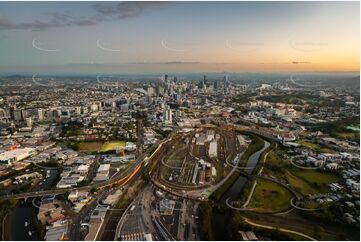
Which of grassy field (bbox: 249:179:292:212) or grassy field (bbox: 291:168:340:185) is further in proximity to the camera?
grassy field (bbox: 291:168:340:185)

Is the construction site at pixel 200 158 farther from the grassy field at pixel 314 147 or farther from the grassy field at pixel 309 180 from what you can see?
the grassy field at pixel 314 147

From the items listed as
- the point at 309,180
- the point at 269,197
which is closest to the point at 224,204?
the point at 269,197

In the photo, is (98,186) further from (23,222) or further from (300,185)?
(300,185)

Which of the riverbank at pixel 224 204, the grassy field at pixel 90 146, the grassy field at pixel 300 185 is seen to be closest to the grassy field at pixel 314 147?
the riverbank at pixel 224 204

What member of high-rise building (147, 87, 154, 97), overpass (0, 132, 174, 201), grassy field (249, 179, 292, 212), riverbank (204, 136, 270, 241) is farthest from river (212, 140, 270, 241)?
high-rise building (147, 87, 154, 97)

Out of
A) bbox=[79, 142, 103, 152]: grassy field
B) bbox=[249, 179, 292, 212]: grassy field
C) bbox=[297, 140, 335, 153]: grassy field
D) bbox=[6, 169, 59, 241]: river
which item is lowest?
bbox=[6, 169, 59, 241]: river

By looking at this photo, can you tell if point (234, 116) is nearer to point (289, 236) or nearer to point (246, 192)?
point (246, 192)

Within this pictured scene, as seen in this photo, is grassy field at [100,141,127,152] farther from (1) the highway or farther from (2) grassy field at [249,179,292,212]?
(2) grassy field at [249,179,292,212]
